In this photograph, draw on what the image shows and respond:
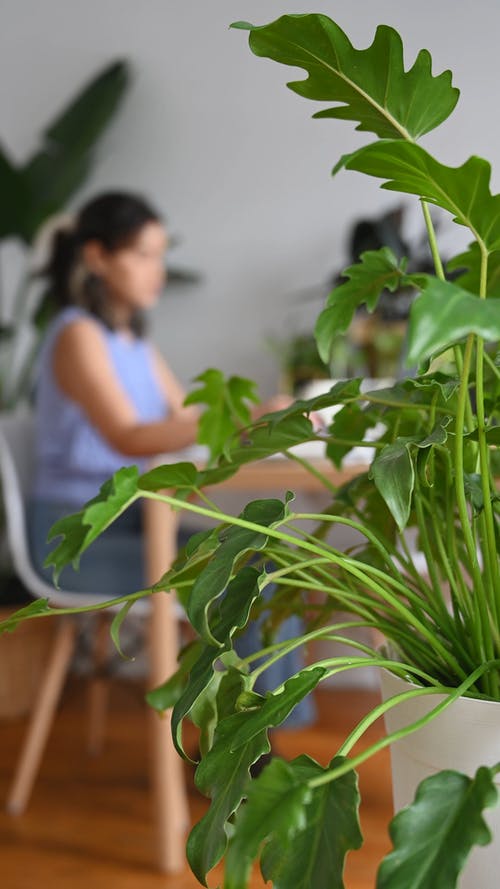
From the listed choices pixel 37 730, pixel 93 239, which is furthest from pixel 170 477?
pixel 93 239

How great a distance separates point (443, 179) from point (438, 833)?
1.06 ft

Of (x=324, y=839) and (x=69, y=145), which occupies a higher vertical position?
(x=324, y=839)

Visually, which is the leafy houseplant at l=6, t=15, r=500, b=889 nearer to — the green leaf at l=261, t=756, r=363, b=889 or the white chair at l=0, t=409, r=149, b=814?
the green leaf at l=261, t=756, r=363, b=889

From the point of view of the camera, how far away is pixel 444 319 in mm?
376

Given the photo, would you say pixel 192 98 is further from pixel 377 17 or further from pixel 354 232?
pixel 377 17

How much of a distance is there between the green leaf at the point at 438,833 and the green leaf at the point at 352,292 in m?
0.28

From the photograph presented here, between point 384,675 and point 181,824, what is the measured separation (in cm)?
104

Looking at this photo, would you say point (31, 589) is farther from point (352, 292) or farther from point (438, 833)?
point (438, 833)

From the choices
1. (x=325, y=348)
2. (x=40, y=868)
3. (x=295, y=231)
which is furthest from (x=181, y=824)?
(x=295, y=231)

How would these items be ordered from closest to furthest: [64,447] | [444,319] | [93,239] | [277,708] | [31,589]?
[444,319]
[277,708]
[31,589]
[64,447]
[93,239]

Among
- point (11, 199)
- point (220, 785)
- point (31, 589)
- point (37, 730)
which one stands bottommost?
point (37, 730)

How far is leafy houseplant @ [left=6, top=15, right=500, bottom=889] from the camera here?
0.43m

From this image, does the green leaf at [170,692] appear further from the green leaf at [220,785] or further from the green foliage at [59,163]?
the green foliage at [59,163]

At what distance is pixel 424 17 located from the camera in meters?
1.04
